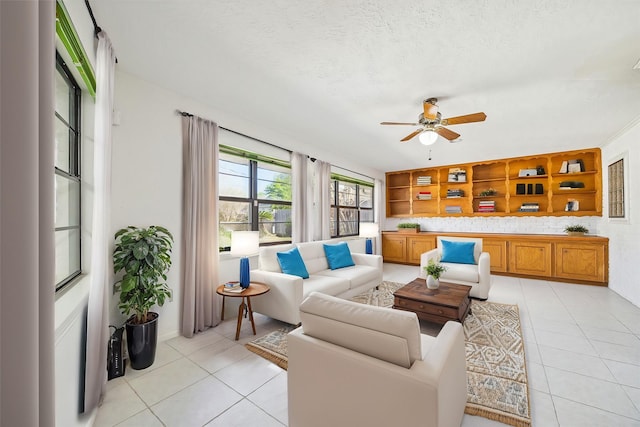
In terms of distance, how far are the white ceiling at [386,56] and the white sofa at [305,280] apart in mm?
1842

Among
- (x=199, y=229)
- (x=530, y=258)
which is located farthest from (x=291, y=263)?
(x=530, y=258)

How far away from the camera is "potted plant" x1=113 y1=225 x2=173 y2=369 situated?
2.17 m

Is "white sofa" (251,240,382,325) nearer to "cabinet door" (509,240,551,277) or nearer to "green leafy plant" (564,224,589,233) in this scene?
"cabinet door" (509,240,551,277)

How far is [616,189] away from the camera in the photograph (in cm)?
434

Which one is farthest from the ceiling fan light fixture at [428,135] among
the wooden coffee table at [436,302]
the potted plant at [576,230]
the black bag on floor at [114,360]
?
the potted plant at [576,230]

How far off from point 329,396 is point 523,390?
5.07 feet

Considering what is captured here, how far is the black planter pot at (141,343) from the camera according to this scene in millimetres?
2168

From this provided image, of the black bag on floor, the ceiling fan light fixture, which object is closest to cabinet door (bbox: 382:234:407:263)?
the ceiling fan light fixture

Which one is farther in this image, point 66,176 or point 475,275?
point 475,275

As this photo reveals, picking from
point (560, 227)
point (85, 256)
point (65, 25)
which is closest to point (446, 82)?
point (65, 25)

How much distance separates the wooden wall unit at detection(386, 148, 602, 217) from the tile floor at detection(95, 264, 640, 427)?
3013mm

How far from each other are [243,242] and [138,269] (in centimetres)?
101

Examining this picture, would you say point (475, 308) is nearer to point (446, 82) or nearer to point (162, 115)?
point (446, 82)

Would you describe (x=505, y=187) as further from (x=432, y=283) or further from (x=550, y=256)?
(x=432, y=283)
